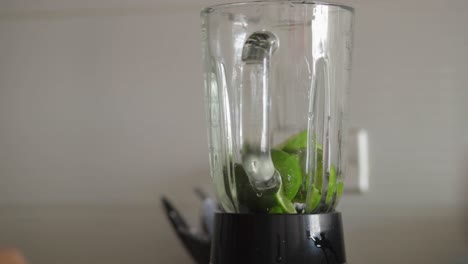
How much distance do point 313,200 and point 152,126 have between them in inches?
19.5

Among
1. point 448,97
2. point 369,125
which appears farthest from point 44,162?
point 448,97

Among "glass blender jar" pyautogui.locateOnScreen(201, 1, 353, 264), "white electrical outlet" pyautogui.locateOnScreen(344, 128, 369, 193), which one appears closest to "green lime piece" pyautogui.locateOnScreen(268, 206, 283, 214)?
"glass blender jar" pyautogui.locateOnScreen(201, 1, 353, 264)

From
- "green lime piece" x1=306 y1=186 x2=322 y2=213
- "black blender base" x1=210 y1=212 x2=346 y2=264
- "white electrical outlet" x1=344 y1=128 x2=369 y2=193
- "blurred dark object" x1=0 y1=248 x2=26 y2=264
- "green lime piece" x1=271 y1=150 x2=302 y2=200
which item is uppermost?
"green lime piece" x1=271 y1=150 x2=302 y2=200

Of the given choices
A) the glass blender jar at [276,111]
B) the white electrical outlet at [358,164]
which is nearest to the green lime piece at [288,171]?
the glass blender jar at [276,111]

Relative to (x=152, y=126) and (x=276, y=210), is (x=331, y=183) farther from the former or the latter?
(x=152, y=126)

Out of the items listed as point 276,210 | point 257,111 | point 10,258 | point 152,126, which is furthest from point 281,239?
point 152,126

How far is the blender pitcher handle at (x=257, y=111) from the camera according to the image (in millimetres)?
700

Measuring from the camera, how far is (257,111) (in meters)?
0.77

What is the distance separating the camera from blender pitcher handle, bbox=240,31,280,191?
0.70 meters

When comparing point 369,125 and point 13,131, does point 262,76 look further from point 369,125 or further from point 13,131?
point 13,131

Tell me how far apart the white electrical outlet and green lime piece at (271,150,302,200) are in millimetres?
363

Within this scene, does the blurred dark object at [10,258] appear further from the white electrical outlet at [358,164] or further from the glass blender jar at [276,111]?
the white electrical outlet at [358,164]

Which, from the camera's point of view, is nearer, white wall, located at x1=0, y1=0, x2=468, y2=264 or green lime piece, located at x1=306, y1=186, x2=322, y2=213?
green lime piece, located at x1=306, y1=186, x2=322, y2=213

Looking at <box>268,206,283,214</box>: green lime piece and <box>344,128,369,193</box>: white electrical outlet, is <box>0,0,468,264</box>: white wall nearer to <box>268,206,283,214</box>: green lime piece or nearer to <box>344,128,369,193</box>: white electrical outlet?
<box>344,128,369,193</box>: white electrical outlet
